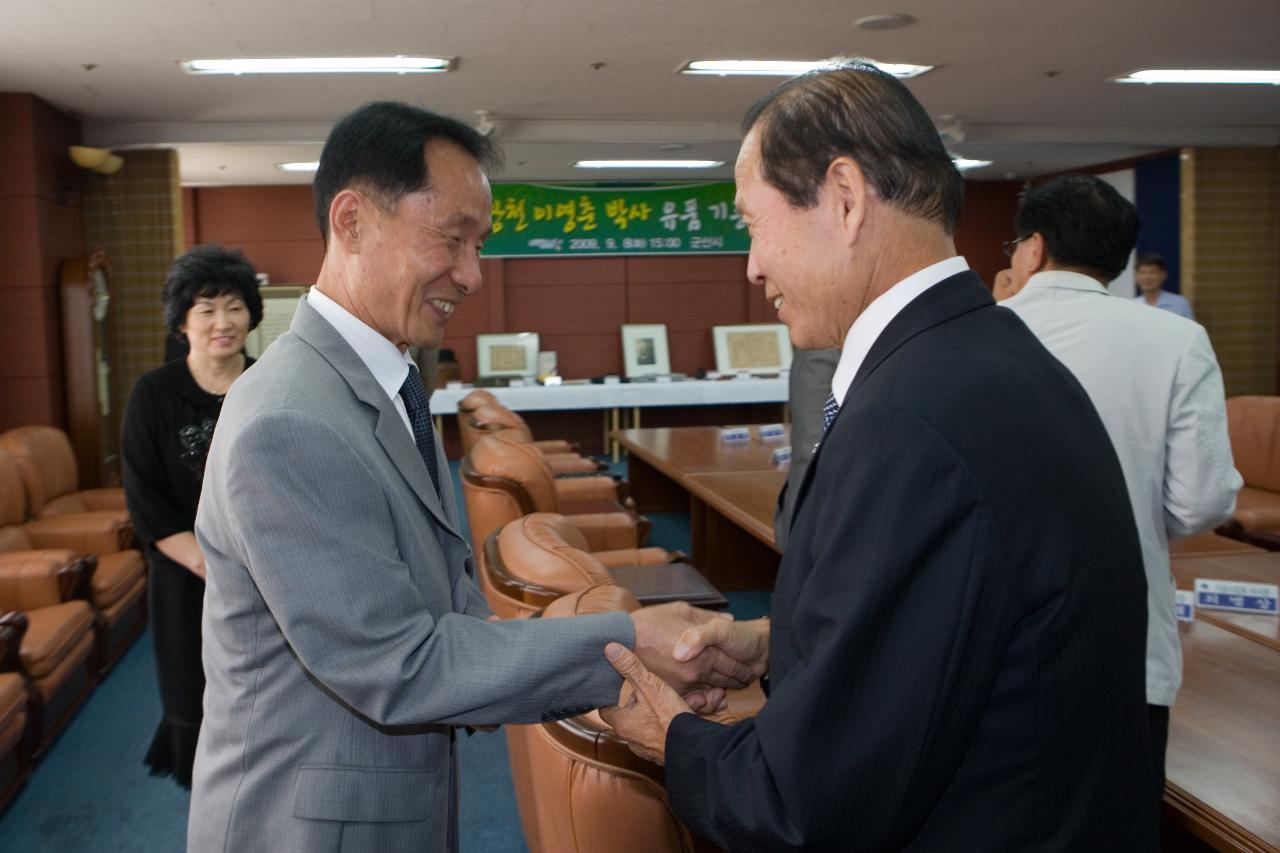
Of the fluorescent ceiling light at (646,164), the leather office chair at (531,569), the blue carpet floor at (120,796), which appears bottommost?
the blue carpet floor at (120,796)

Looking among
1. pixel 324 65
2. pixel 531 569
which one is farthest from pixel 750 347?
pixel 531 569

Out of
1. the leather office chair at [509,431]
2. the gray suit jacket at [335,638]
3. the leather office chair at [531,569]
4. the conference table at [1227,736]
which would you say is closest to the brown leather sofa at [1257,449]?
the conference table at [1227,736]

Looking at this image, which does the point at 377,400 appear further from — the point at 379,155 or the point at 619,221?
the point at 619,221

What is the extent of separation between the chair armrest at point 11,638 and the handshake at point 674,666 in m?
2.58

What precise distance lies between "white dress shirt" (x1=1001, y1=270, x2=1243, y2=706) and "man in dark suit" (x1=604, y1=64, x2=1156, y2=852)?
0.95 m

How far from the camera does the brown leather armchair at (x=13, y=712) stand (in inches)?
120

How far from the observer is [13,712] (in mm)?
3096

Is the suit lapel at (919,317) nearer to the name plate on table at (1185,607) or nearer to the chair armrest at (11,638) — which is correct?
the name plate on table at (1185,607)

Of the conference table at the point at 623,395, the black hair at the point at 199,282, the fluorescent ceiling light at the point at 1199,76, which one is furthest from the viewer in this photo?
the conference table at the point at 623,395

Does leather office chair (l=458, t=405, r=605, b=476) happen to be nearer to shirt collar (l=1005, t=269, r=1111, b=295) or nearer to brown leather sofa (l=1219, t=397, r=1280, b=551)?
shirt collar (l=1005, t=269, r=1111, b=295)

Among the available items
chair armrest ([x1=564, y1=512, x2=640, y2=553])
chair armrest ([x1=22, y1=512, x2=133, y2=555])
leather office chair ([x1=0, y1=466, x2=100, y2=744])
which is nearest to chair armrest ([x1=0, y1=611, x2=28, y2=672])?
leather office chair ([x1=0, y1=466, x2=100, y2=744])

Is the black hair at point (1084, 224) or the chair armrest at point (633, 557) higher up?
the black hair at point (1084, 224)

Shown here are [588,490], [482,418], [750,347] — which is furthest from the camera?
[750,347]

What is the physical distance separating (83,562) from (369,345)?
336 cm
